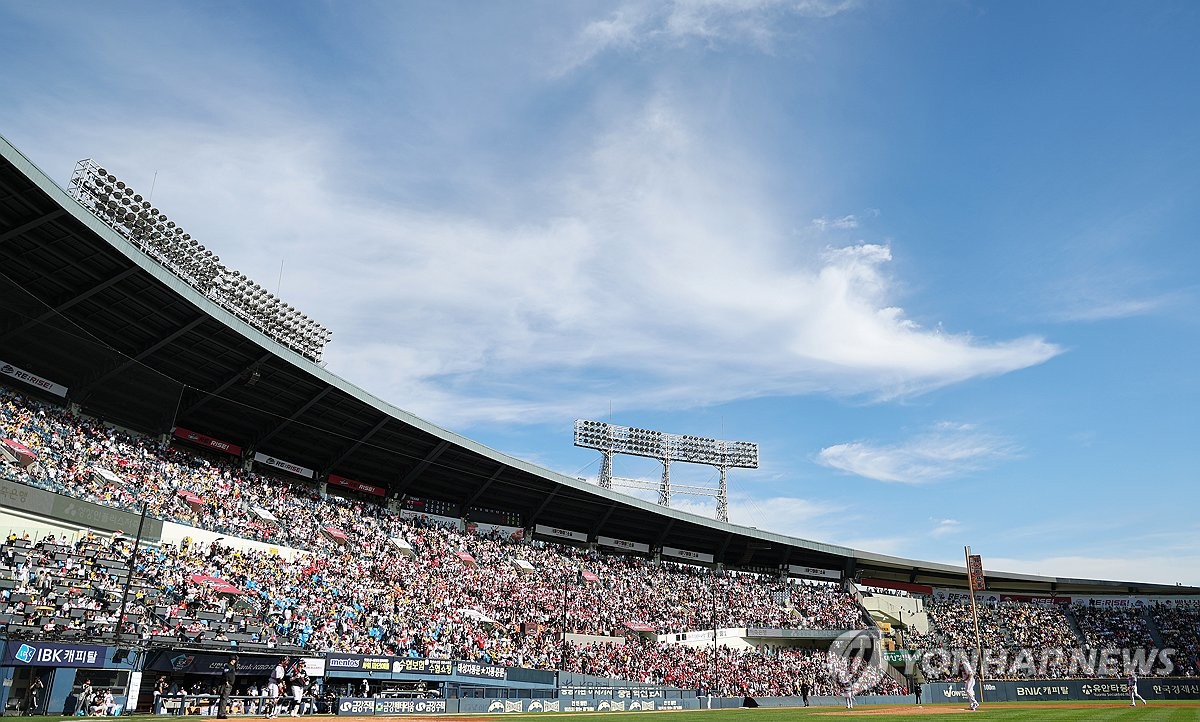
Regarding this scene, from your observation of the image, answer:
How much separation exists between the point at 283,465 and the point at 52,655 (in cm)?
2649

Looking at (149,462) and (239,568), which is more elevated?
(149,462)

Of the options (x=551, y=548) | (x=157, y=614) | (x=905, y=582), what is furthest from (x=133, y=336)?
(x=905, y=582)

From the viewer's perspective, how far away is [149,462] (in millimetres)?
39156

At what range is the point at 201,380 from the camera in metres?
42.3

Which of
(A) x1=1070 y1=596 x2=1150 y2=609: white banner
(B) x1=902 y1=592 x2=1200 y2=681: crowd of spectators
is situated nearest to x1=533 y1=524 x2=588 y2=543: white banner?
(B) x1=902 y1=592 x2=1200 y2=681: crowd of spectators

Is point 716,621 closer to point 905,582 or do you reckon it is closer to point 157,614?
point 905,582

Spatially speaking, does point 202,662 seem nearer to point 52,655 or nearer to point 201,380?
point 52,655

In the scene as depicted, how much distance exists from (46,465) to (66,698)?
11424 mm

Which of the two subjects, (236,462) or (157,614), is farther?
(236,462)

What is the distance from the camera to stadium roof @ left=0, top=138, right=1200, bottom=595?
1254 inches

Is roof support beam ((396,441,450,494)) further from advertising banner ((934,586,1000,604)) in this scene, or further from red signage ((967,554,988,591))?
advertising banner ((934,586,1000,604))

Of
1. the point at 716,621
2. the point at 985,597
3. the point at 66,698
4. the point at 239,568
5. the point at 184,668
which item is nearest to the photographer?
the point at 66,698

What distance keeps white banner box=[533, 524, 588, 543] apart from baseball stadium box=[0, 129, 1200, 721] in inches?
8.9

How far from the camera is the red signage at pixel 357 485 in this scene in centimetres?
5264
